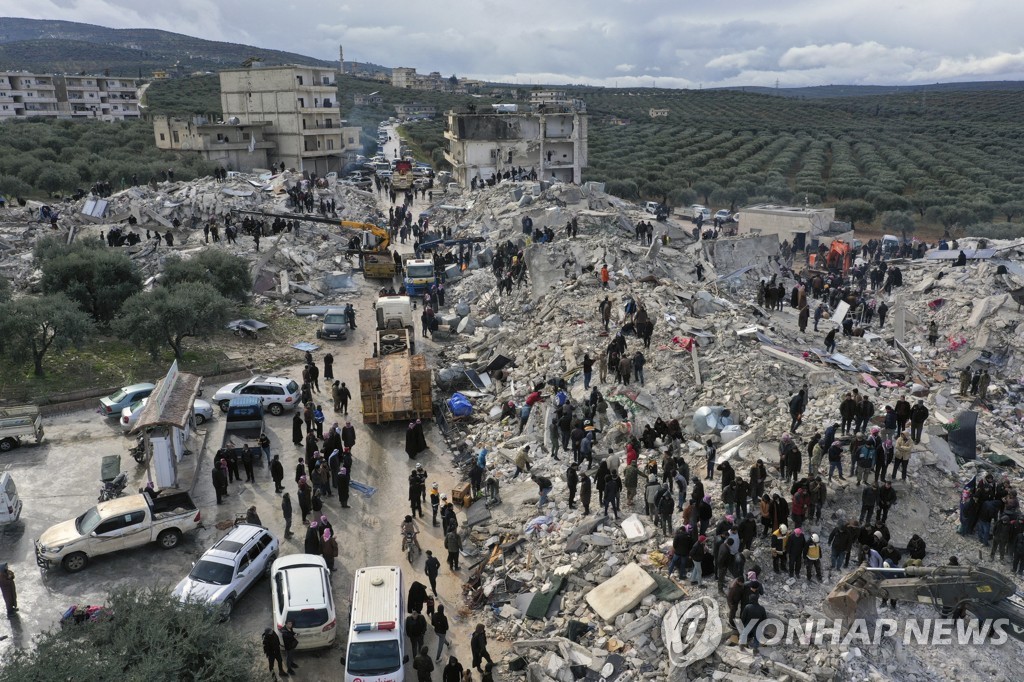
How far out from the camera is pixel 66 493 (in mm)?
18281

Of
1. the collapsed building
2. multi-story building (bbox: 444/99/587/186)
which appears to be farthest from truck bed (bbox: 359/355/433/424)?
multi-story building (bbox: 444/99/587/186)

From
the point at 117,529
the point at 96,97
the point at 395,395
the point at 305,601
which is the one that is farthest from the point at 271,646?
the point at 96,97

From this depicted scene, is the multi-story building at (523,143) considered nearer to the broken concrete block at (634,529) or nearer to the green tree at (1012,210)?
the green tree at (1012,210)

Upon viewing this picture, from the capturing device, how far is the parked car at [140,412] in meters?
21.4

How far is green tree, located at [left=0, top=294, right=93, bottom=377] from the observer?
23.7 m

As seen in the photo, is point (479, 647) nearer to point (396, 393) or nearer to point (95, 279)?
point (396, 393)

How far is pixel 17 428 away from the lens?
2030 cm

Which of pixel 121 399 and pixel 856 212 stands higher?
pixel 856 212

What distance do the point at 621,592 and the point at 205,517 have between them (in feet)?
32.8

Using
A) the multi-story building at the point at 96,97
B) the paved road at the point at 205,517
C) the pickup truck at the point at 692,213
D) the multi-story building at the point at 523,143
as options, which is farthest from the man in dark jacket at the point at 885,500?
the multi-story building at the point at 96,97

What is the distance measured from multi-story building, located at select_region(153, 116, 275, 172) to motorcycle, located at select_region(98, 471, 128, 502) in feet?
156

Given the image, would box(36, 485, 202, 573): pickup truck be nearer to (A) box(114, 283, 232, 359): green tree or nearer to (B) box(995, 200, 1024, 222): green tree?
(A) box(114, 283, 232, 359): green tree

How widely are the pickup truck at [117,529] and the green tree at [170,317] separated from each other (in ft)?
32.9

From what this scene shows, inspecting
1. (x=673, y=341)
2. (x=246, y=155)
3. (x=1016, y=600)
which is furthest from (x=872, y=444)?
(x=246, y=155)
